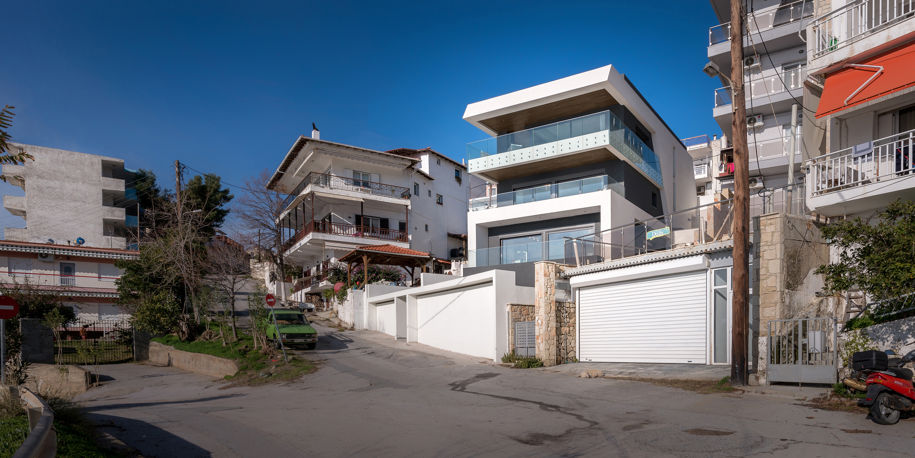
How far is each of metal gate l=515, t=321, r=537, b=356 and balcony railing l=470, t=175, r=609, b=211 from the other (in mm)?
8750

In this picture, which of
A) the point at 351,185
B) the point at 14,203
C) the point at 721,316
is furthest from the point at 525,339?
the point at 14,203

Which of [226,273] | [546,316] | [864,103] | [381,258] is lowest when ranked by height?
[546,316]

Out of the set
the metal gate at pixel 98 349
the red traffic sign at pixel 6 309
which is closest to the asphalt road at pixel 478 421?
the red traffic sign at pixel 6 309

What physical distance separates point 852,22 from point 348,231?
108ft

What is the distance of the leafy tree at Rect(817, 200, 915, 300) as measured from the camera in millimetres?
9922

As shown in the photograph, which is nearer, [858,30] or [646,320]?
[858,30]

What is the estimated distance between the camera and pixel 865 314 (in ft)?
37.8

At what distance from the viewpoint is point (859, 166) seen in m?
13.3

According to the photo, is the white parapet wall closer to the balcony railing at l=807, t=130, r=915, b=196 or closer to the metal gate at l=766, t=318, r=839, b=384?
the metal gate at l=766, t=318, r=839, b=384

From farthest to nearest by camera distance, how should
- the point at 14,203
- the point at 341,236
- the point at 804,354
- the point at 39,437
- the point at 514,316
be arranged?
the point at 14,203
the point at 341,236
the point at 514,316
the point at 804,354
the point at 39,437

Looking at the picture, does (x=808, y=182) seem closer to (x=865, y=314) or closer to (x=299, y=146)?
(x=865, y=314)

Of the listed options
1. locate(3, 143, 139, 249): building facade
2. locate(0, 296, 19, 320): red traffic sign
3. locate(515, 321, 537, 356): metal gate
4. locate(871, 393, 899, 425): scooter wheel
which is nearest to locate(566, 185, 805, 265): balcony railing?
locate(515, 321, 537, 356): metal gate

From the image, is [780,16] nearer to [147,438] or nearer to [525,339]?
[525,339]

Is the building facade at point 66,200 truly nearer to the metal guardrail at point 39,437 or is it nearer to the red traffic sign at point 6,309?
the red traffic sign at point 6,309
